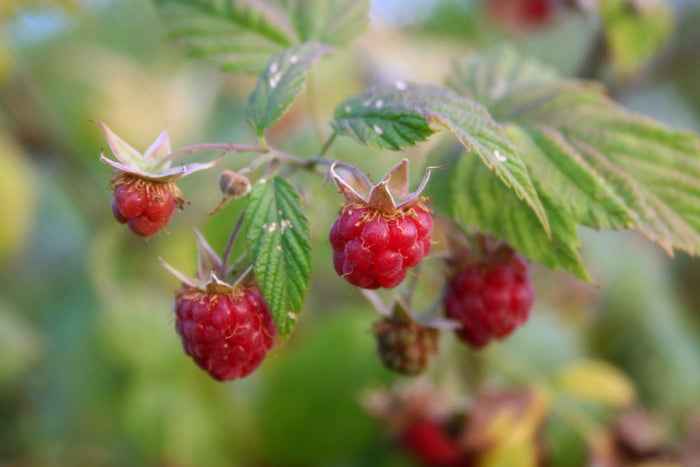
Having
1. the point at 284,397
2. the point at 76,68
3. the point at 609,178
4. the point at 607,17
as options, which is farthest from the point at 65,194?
the point at 609,178

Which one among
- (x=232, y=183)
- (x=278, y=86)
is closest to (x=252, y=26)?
(x=278, y=86)

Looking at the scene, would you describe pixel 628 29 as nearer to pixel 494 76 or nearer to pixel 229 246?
pixel 494 76

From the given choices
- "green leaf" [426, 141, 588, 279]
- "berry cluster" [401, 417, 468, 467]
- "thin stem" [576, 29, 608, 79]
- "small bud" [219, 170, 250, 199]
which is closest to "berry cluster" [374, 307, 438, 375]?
"green leaf" [426, 141, 588, 279]

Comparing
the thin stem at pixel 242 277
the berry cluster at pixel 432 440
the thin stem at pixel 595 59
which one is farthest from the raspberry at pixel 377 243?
the thin stem at pixel 595 59

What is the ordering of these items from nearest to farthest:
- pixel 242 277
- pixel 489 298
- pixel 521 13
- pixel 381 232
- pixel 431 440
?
pixel 381 232, pixel 242 277, pixel 489 298, pixel 431 440, pixel 521 13

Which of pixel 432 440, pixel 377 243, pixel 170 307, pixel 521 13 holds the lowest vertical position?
pixel 170 307

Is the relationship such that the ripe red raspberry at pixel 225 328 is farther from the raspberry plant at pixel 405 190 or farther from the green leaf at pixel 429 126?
the green leaf at pixel 429 126

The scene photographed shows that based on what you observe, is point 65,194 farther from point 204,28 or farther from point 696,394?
point 696,394

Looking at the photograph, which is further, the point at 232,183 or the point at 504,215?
the point at 504,215
